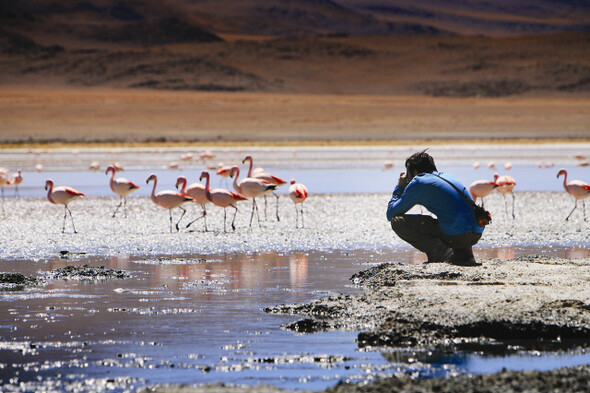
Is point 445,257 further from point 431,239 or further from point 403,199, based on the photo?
point 403,199

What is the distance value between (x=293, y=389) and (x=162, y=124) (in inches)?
1971

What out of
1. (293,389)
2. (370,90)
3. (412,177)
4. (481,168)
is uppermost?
(370,90)

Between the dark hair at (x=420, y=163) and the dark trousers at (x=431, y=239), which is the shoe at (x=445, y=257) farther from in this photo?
the dark hair at (x=420, y=163)

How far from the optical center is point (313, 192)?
1969 cm

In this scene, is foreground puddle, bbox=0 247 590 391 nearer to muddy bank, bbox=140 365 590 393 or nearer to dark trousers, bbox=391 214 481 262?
muddy bank, bbox=140 365 590 393

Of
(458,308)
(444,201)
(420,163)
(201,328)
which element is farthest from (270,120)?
(458,308)

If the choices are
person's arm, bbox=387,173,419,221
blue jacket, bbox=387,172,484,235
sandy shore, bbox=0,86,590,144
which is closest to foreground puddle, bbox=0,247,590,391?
person's arm, bbox=387,173,419,221

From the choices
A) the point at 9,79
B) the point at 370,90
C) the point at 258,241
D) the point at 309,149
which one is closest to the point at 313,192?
the point at 258,241

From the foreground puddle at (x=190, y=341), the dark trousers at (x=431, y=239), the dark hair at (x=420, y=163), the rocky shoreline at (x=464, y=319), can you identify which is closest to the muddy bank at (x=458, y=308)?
the rocky shoreline at (x=464, y=319)

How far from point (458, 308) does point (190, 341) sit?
6.33ft

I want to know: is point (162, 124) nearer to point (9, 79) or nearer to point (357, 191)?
point (357, 191)

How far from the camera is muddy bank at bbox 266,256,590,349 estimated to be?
20.4 feet

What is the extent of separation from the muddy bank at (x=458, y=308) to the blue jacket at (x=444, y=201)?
39 cm

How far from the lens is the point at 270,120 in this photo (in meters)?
56.5
